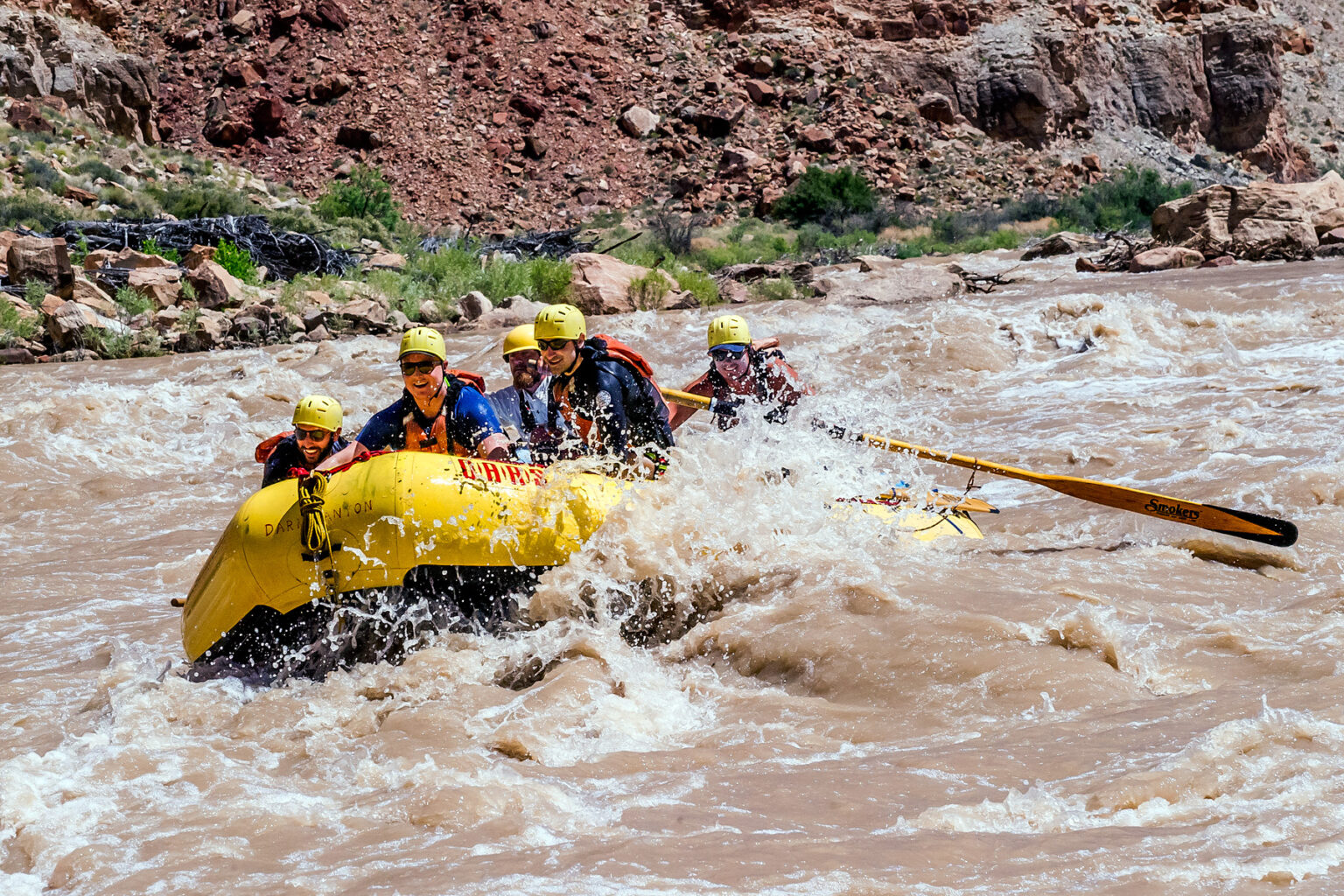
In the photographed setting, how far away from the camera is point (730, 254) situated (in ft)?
63.0

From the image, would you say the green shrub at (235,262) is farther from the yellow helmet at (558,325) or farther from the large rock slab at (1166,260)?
the large rock slab at (1166,260)

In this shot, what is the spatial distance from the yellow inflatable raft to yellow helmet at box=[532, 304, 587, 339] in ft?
1.90

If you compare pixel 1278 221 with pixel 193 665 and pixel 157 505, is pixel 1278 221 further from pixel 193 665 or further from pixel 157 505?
pixel 193 665

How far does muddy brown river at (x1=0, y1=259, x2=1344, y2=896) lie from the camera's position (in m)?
2.55

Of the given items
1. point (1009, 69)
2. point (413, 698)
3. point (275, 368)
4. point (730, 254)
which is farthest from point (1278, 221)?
point (1009, 69)

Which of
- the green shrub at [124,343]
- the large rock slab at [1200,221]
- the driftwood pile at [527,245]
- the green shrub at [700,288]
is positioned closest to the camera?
the green shrub at [124,343]

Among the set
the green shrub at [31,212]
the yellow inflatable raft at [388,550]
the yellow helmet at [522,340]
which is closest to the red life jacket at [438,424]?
the yellow inflatable raft at [388,550]

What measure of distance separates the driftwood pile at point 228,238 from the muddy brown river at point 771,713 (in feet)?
27.6

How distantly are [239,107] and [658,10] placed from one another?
32.9 feet

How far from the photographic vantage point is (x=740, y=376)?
6277 mm

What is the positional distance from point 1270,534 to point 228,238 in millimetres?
13793

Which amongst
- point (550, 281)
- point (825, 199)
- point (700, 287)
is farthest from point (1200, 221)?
point (825, 199)

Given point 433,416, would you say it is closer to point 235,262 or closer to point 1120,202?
point 235,262

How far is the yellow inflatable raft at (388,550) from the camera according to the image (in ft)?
13.4
